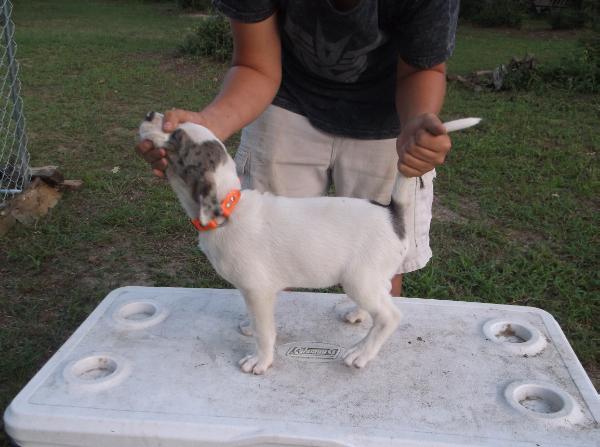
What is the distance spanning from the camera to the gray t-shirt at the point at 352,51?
2.17m

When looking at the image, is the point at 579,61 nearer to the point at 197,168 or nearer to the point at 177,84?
the point at 177,84

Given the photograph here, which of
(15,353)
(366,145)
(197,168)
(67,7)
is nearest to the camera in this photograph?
(197,168)

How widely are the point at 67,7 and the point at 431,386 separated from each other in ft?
63.3

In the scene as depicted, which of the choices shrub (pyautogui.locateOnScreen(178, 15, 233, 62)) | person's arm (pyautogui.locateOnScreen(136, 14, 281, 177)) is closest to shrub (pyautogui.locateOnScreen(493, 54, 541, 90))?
shrub (pyautogui.locateOnScreen(178, 15, 233, 62))

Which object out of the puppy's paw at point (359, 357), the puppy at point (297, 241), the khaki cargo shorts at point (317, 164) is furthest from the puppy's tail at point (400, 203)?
the khaki cargo shorts at point (317, 164)

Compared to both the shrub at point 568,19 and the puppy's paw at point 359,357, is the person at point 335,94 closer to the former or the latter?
the puppy's paw at point 359,357

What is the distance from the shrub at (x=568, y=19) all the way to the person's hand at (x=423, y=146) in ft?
52.8

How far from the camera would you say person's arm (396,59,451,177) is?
1.79 m

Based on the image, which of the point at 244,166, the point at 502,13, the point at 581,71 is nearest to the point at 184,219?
the point at 244,166

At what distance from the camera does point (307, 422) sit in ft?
6.01

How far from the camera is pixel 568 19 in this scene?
51.1 feet

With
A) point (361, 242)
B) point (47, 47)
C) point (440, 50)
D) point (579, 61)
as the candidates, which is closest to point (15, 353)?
point (361, 242)

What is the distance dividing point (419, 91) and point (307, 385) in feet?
3.87

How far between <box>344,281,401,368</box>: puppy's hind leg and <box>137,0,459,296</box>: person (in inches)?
8.2
